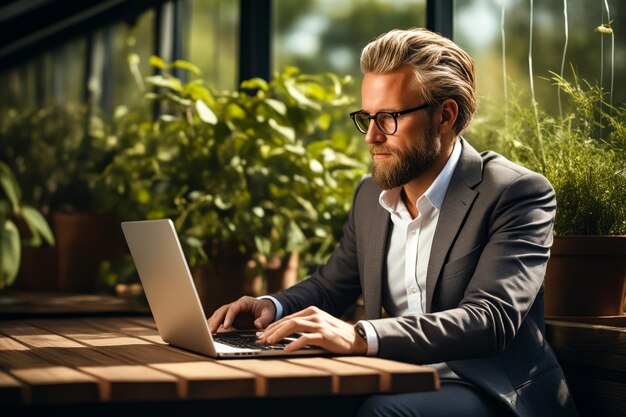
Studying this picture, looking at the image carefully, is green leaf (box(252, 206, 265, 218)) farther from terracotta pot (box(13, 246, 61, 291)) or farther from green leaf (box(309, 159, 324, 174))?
terracotta pot (box(13, 246, 61, 291))

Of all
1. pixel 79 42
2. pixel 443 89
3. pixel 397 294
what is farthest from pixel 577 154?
pixel 79 42

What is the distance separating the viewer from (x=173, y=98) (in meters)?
4.03

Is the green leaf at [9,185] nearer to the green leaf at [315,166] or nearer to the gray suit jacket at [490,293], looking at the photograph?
the green leaf at [315,166]

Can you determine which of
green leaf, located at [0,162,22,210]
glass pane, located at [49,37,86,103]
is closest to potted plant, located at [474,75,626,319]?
green leaf, located at [0,162,22,210]

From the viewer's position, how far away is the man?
7.09ft

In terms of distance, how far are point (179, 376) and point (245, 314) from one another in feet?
2.99

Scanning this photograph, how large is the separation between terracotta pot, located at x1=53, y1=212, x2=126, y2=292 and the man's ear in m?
2.99

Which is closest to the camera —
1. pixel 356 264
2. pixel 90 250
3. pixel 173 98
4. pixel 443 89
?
pixel 443 89

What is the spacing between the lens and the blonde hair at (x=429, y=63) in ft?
8.61

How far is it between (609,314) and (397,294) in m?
0.57

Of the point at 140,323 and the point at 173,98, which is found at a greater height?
the point at 173,98

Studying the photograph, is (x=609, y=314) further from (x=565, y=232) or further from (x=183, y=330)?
(x=183, y=330)

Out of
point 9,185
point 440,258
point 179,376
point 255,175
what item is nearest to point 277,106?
point 255,175

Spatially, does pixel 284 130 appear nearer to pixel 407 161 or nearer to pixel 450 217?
pixel 407 161
